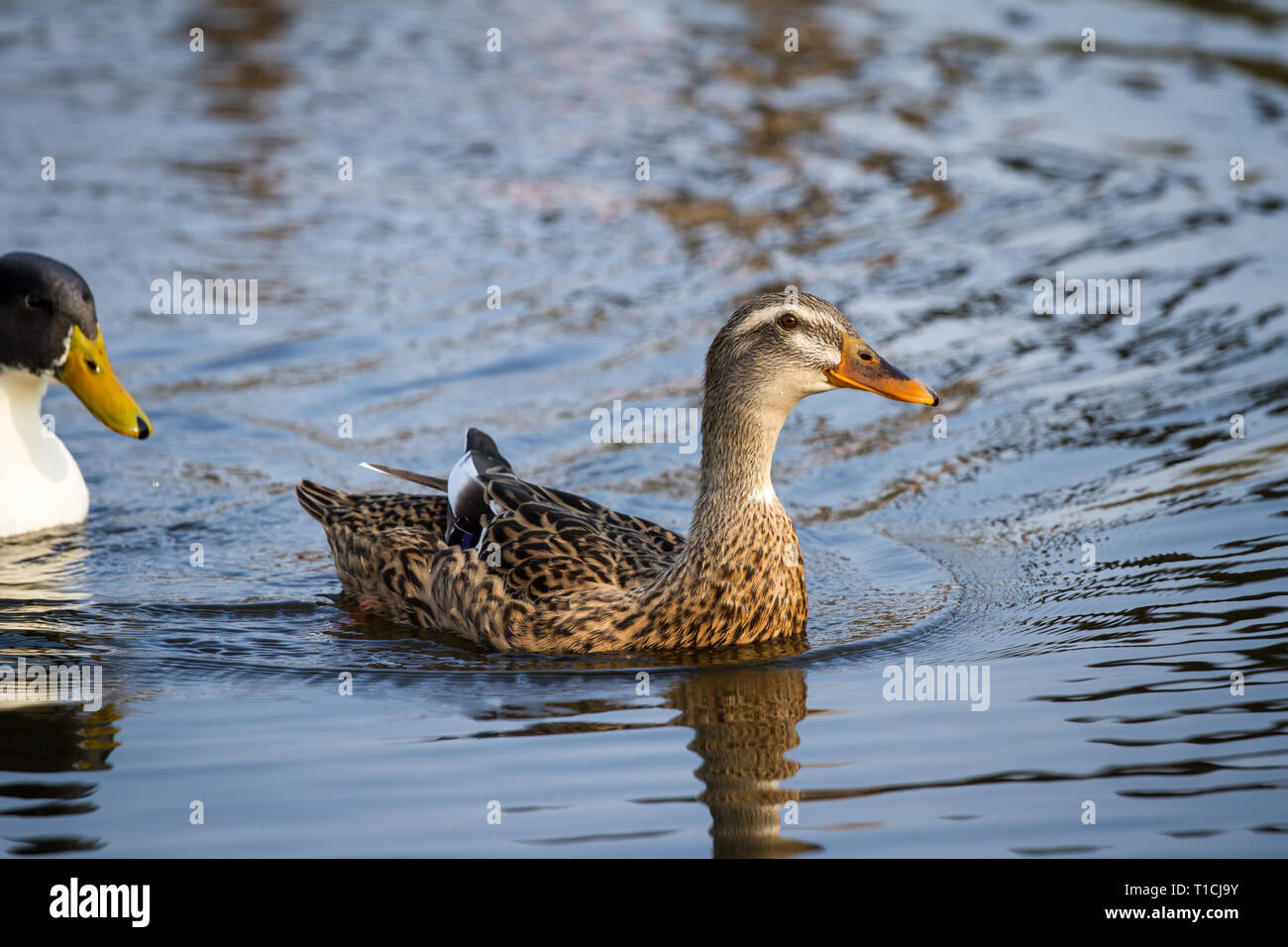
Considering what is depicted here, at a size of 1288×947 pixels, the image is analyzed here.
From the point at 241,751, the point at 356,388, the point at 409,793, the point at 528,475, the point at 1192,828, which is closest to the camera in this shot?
the point at 1192,828

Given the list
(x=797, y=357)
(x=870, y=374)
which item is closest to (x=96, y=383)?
(x=797, y=357)

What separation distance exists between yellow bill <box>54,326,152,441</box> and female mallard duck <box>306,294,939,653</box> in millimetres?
2600

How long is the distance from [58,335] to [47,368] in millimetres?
211

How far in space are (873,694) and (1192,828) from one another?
67.6 inches

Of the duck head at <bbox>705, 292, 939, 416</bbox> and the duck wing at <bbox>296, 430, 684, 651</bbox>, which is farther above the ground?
the duck head at <bbox>705, 292, 939, 416</bbox>

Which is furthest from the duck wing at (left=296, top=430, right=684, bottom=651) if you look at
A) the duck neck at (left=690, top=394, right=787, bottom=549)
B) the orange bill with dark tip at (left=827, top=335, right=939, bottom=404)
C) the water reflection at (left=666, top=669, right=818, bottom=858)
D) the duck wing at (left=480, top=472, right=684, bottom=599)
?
the orange bill with dark tip at (left=827, top=335, right=939, bottom=404)

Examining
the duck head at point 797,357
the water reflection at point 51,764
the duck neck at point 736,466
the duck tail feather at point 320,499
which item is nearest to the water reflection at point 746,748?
the duck neck at point 736,466

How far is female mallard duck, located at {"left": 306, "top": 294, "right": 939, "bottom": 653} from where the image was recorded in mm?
7125

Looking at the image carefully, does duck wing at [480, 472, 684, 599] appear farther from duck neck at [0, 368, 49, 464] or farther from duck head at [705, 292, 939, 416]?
duck neck at [0, 368, 49, 464]

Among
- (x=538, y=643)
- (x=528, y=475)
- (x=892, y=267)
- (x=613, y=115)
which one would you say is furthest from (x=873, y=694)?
(x=613, y=115)

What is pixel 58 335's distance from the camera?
9328mm

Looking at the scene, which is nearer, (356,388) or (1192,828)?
(1192,828)

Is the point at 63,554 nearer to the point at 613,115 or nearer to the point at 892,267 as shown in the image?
the point at 892,267

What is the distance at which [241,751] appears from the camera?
6.24 m
